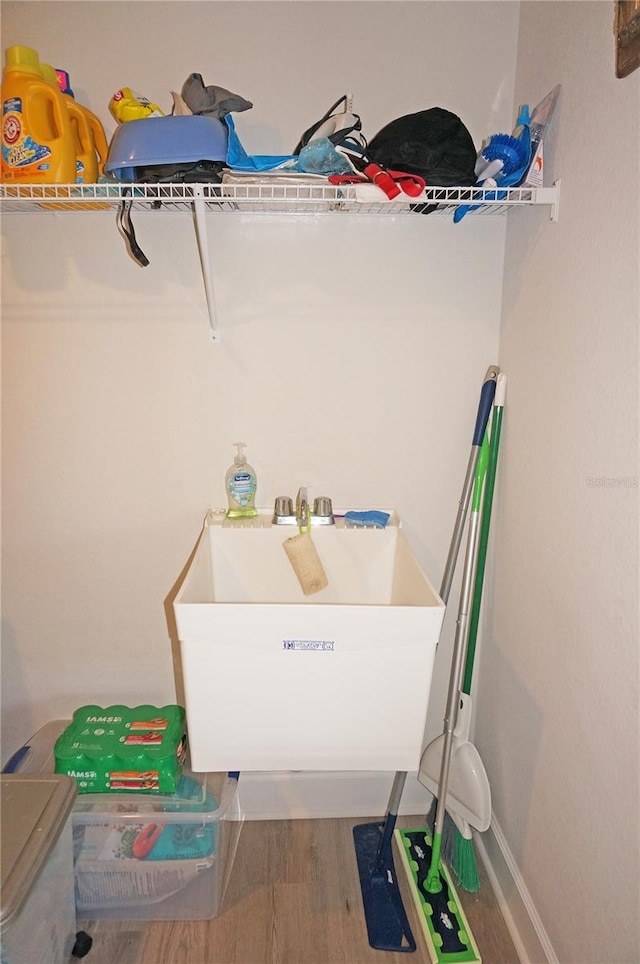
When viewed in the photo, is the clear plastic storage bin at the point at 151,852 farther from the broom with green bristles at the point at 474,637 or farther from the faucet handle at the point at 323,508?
the faucet handle at the point at 323,508

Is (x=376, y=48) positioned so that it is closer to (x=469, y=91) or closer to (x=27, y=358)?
(x=469, y=91)

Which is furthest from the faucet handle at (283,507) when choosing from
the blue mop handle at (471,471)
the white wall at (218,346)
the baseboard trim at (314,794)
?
the baseboard trim at (314,794)

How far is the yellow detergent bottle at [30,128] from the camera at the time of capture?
3.96 ft

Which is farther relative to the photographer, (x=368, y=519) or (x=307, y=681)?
(x=368, y=519)

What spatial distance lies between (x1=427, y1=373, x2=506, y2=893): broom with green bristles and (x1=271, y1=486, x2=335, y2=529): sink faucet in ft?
1.33

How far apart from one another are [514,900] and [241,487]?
1.23 metres

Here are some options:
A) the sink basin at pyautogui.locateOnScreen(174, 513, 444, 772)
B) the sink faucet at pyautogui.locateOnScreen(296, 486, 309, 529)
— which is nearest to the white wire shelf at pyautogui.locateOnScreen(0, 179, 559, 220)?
the sink faucet at pyautogui.locateOnScreen(296, 486, 309, 529)

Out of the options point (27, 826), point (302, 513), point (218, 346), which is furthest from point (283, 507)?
point (27, 826)

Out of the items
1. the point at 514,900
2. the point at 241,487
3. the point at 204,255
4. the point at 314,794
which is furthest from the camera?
the point at 314,794

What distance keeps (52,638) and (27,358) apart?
793 millimetres

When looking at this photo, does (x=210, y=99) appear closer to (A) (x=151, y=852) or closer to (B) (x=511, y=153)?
(B) (x=511, y=153)

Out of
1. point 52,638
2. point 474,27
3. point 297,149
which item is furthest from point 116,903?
point 474,27

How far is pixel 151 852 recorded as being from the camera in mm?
1439

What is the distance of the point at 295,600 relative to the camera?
1.59 m
